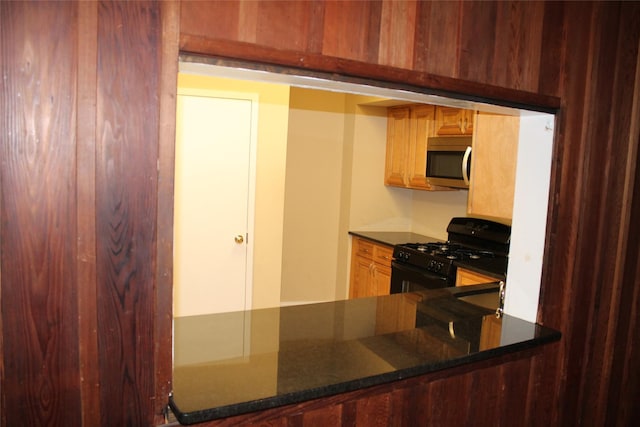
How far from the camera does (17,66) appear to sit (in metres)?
0.97

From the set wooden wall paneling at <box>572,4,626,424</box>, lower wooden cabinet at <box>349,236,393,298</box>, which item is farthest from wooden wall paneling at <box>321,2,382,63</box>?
lower wooden cabinet at <box>349,236,393,298</box>

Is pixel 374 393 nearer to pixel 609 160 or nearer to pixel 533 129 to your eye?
pixel 533 129

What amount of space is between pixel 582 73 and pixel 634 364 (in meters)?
1.34

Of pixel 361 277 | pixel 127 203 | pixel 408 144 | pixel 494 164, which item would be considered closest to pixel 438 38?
pixel 494 164

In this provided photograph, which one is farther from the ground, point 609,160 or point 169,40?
point 169,40

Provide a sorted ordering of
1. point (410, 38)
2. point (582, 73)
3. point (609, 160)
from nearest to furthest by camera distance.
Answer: point (410, 38)
point (582, 73)
point (609, 160)

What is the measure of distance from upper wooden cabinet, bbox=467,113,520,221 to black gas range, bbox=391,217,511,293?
105cm

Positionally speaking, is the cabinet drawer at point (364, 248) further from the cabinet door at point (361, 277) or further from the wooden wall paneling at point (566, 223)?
the wooden wall paneling at point (566, 223)

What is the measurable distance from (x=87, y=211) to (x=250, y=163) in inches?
101

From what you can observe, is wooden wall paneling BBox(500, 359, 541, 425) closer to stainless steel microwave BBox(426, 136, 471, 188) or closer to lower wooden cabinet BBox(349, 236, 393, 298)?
stainless steel microwave BBox(426, 136, 471, 188)

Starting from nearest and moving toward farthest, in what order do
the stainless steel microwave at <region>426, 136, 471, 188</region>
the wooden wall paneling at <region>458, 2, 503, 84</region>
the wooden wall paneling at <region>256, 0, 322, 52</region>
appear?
the wooden wall paneling at <region>256, 0, 322, 52</region>, the wooden wall paneling at <region>458, 2, 503, 84</region>, the stainless steel microwave at <region>426, 136, 471, 188</region>

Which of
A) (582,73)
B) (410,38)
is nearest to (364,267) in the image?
(582,73)

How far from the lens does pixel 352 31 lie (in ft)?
4.36

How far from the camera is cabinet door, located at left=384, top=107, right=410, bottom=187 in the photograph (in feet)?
15.4
